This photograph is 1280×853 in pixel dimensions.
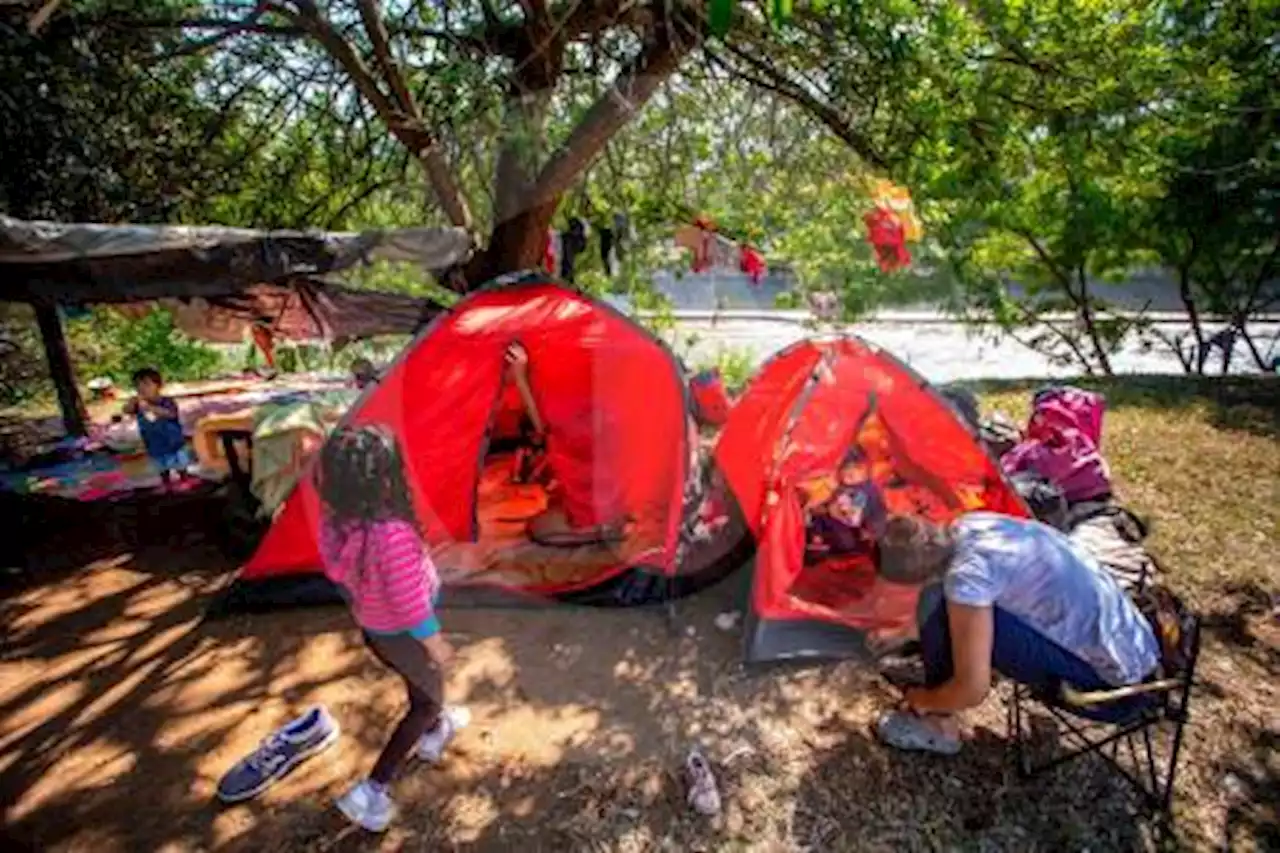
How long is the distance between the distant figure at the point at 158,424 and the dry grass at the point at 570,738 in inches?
57.6

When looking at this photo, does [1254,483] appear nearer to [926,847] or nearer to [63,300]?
[926,847]

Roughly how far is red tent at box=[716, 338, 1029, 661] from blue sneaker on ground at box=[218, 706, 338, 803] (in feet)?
6.29

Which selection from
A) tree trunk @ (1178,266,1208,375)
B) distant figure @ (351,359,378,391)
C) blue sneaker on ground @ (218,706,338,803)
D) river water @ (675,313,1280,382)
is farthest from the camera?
river water @ (675,313,1280,382)

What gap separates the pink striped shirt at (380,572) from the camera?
2.52 metres

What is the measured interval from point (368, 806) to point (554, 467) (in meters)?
2.95

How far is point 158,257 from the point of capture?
145 inches

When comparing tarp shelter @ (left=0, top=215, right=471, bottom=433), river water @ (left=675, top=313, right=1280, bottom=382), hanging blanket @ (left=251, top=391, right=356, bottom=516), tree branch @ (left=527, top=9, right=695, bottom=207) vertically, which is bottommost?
river water @ (left=675, top=313, right=1280, bottom=382)

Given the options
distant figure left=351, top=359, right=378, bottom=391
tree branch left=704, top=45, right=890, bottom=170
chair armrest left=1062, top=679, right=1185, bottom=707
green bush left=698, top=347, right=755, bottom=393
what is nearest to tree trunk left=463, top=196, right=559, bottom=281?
distant figure left=351, top=359, right=378, bottom=391

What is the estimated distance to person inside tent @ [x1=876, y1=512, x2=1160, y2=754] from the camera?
2445mm

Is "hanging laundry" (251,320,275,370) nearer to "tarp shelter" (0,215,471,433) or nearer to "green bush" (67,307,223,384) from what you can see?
"tarp shelter" (0,215,471,433)

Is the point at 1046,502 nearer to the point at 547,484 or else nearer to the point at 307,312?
the point at 547,484

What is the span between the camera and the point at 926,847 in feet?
8.54

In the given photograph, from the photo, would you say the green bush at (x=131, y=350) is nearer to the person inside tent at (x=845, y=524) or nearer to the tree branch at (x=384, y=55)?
the tree branch at (x=384, y=55)

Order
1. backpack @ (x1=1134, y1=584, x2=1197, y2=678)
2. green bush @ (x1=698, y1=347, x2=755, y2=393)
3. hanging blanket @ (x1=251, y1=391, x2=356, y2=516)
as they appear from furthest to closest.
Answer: green bush @ (x1=698, y1=347, x2=755, y2=393) → hanging blanket @ (x1=251, y1=391, x2=356, y2=516) → backpack @ (x1=1134, y1=584, x2=1197, y2=678)
